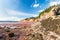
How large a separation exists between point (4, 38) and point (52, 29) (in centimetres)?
717

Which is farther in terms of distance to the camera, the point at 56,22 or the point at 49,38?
the point at 56,22

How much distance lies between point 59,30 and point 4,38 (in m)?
8.37

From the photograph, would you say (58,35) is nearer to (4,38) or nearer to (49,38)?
(49,38)

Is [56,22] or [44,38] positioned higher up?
[56,22]

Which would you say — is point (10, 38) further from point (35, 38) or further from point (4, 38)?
point (35, 38)

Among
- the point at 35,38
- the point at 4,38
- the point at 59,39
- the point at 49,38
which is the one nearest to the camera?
the point at 59,39

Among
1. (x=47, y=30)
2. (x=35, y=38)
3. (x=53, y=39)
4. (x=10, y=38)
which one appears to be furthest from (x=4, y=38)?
(x=53, y=39)

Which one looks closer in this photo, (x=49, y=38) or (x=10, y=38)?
(x=49, y=38)

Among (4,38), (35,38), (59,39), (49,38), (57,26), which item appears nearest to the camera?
(59,39)

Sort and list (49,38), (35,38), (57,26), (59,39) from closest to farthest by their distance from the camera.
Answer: (59,39), (49,38), (57,26), (35,38)

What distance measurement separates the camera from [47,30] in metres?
22.2

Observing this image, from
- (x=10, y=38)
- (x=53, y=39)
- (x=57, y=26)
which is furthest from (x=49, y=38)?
(x=10, y=38)

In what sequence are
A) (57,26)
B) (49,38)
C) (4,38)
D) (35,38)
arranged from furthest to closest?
(4,38) → (35,38) → (57,26) → (49,38)

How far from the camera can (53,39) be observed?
19172 millimetres
